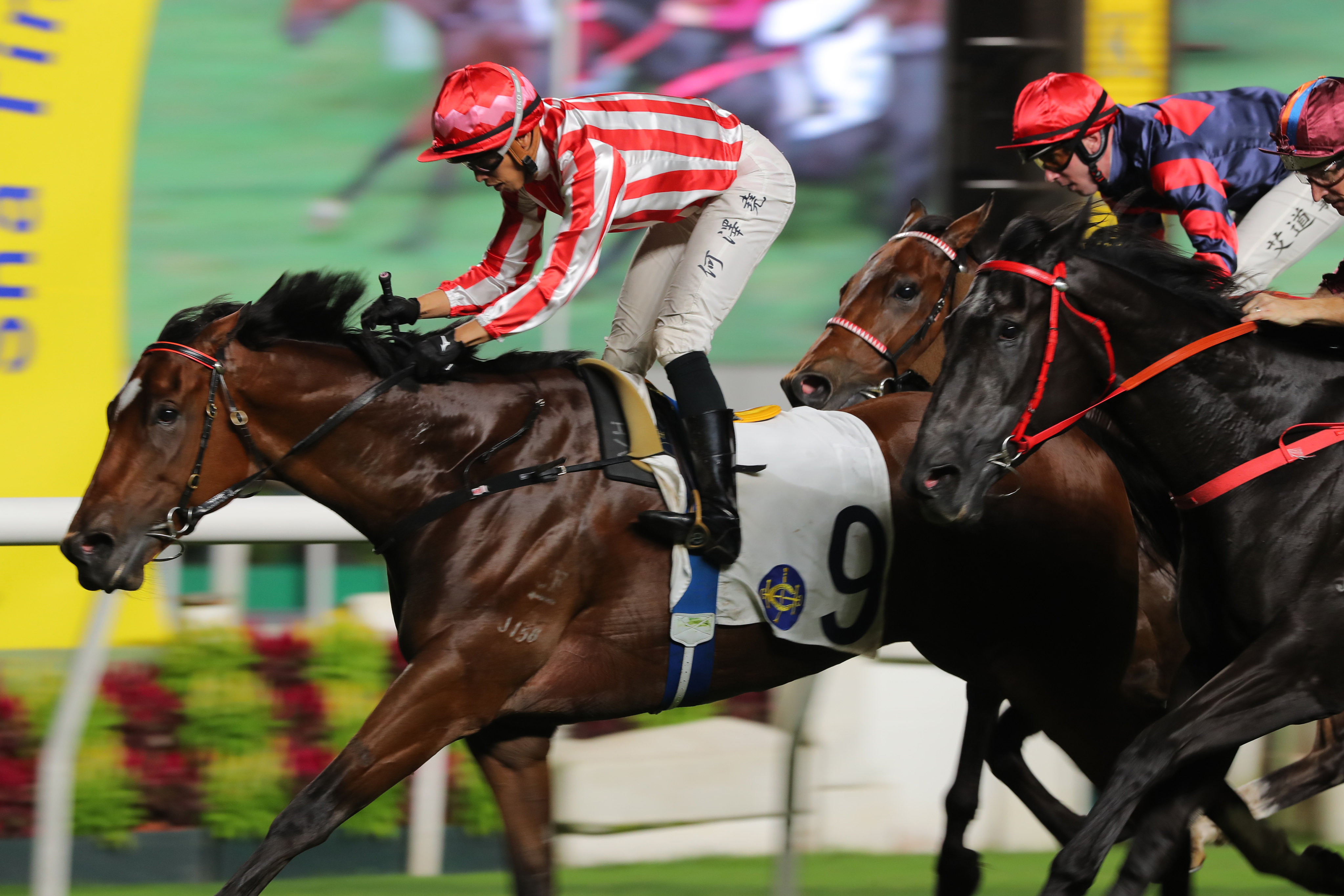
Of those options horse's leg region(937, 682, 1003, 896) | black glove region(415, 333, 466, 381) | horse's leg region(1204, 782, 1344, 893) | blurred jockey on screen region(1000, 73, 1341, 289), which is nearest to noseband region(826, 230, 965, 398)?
blurred jockey on screen region(1000, 73, 1341, 289)

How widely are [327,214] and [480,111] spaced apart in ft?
14.3

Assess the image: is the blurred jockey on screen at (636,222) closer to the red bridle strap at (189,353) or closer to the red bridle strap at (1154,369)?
the red bridle strap at (189,353)

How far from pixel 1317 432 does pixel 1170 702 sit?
58 centimetres

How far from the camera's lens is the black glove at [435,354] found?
132 inches

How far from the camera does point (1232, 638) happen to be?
2992 millimetres

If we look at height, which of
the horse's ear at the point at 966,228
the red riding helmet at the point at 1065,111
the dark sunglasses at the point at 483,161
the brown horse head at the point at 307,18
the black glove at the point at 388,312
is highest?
the brown horse head at the point at 307,18

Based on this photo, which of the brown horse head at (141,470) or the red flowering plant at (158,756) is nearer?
the brown horse head at (141,470)

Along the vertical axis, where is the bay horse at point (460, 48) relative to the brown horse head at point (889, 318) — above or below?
above

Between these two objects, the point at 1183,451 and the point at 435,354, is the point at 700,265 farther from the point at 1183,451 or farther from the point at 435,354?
the point at 1183,451

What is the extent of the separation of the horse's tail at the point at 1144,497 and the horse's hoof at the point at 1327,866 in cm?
61

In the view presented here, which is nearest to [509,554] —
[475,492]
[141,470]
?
[475,492]

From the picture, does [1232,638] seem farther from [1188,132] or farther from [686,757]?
[686,757]

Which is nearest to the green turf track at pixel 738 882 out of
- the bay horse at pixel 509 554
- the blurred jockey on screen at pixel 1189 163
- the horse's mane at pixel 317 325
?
the bay horse at pixel 509 554

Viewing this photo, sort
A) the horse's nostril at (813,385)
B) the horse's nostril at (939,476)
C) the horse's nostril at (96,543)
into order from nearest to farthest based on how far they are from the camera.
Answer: the horse's nostril at (939,476) → the horse's nostril at (96,543) → the horse's nostril at (813,385)
